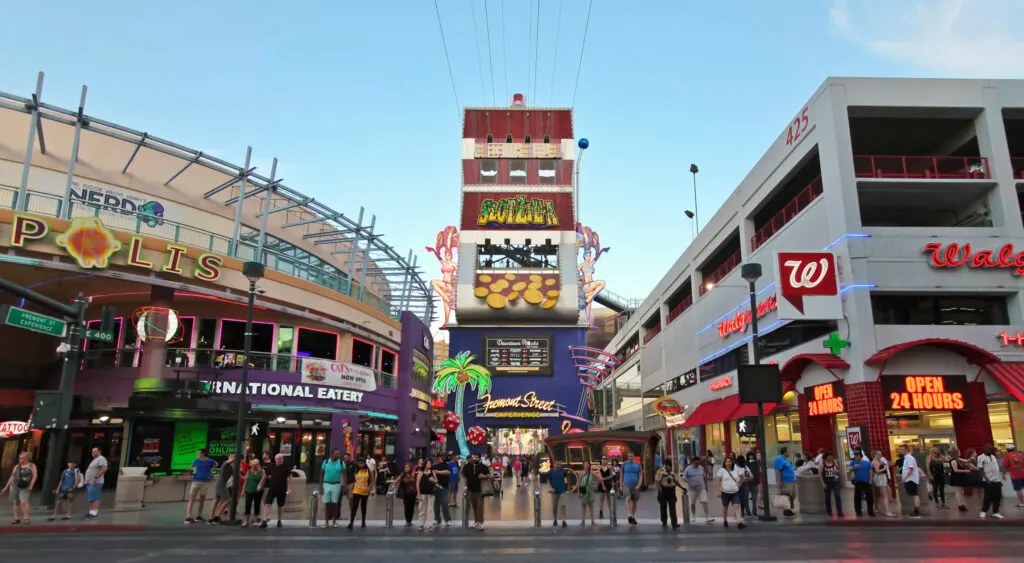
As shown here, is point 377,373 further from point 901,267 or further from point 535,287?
point 901,267

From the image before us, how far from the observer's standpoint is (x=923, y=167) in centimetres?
2595

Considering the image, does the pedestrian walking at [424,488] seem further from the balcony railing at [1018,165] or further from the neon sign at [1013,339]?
the balcony railing at [1018,165]

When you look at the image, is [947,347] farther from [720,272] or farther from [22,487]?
[22,487]

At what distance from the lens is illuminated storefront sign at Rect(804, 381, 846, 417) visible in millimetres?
23594

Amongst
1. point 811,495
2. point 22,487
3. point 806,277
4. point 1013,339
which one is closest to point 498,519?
point 811,495

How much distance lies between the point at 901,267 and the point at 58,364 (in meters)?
35.3

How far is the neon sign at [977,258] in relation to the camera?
23.4 meters

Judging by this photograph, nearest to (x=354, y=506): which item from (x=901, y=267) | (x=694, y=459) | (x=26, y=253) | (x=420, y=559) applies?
(x=420, y=559)

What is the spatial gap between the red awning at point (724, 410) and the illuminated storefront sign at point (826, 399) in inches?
234

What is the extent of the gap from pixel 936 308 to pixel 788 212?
295 inches

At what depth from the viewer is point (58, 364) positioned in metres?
30.0

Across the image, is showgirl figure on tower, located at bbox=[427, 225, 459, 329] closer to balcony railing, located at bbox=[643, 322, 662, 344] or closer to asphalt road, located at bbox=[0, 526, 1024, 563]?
balcony railing, located at bbox=[643, 322, 662, 344]

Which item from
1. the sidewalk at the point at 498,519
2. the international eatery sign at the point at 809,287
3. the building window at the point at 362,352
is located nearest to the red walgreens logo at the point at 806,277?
the international eatery sign at the point at 809,287

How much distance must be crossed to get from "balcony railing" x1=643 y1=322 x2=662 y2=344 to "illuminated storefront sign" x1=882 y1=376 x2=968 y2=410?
31.7 m
